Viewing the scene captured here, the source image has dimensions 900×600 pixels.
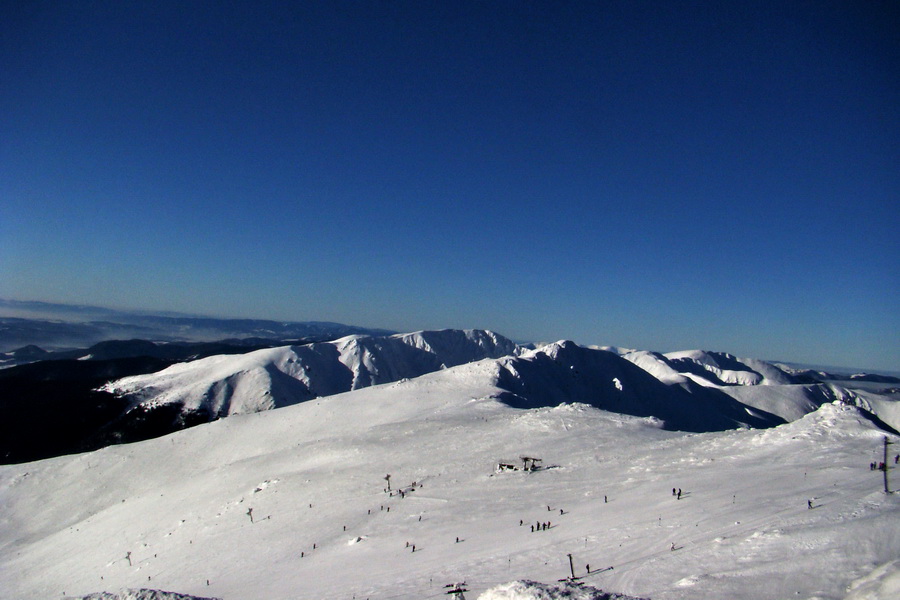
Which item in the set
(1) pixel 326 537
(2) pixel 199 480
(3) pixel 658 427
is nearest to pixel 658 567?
(1) pixel 326 537

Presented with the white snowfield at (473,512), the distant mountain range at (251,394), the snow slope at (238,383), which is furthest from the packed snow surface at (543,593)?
the snow slope at (238,383)

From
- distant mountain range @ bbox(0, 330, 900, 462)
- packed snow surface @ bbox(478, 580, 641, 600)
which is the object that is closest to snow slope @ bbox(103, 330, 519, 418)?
distant mountain range @ bbox(0, 330, 900, 462)

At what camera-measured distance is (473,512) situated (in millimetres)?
29594

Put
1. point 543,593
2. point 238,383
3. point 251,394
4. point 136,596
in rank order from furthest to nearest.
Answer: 1. point 238,383
2. point 251,394
3. point 136,596
4. point 543,593

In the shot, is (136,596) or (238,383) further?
(238,383)

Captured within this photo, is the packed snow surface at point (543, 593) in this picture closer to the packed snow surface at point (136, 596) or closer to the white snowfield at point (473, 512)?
the white snowfield at point (473, 512)

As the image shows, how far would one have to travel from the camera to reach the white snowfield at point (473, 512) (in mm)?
16391

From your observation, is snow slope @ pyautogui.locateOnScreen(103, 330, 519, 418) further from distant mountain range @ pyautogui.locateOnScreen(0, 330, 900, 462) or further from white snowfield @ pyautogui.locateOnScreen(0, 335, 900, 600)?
white snowfield @ pyautogui.locateOnScreen(0, 335, 900, 600)

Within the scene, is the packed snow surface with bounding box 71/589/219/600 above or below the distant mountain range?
above

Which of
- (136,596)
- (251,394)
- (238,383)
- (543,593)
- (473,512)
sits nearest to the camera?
(543,593)

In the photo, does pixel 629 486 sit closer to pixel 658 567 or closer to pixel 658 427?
pixel 658 567

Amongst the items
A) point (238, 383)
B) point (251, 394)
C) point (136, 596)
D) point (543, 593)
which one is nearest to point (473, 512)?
point (543, 593)

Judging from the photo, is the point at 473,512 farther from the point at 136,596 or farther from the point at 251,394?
the point at 251,394

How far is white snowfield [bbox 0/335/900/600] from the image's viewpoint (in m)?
16.4
